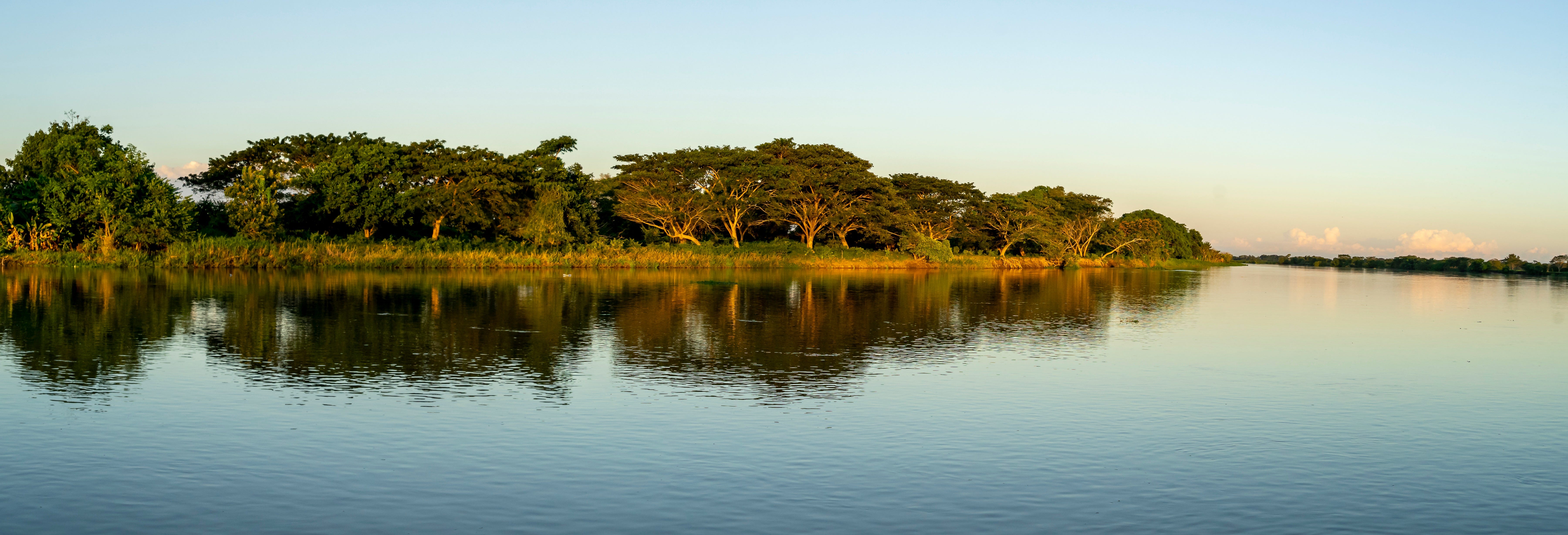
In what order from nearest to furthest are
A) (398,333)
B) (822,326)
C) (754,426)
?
1. (754,426)
2. (398,333)
3. (822,326)

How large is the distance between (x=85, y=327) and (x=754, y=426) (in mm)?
17361

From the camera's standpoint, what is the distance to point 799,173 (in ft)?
268

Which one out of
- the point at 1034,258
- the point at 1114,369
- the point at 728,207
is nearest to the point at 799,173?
the point at 728,207

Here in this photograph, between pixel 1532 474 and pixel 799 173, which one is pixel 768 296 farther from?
pixel 799 173

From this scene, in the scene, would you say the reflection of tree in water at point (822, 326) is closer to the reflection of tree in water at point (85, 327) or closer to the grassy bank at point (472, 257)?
the reflection of tree in water at point (85, 327)

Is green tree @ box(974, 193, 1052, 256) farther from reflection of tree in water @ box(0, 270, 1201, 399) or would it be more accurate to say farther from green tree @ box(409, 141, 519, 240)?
reflection of tree in water @ box(0, 270, 1201, 399)

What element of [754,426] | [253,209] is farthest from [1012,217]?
[754,426]

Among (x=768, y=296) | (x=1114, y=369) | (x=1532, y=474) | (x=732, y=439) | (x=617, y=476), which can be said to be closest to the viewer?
(x=617, y=476)

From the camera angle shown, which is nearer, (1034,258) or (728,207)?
(728,207)

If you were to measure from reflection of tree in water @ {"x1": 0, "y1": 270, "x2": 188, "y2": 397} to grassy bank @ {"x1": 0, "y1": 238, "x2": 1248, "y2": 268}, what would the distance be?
1304cm

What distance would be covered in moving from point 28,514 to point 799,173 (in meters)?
74.3

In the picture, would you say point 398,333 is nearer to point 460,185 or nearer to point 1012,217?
point 460,185

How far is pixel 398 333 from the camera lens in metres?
22.1

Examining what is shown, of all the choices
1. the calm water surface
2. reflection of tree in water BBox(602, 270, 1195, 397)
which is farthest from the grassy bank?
the calm water surface
